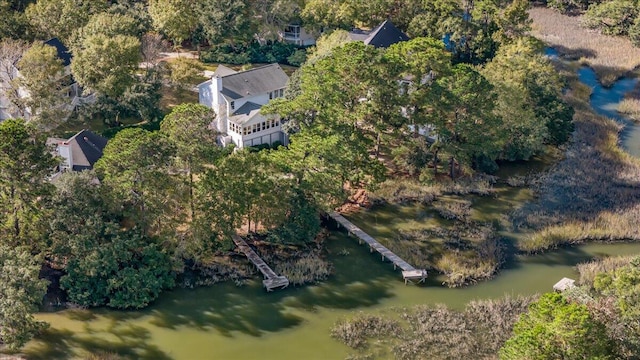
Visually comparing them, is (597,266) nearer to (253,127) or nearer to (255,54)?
(253,127)

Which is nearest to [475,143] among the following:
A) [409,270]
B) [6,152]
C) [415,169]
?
[415,169]

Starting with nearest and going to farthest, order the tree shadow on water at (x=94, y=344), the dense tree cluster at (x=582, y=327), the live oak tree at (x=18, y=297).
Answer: the dense tree cluster at (x=582, y=327), the live oak tree at (x=18, y=297), the tree shadow on water at (x=94, y=344)

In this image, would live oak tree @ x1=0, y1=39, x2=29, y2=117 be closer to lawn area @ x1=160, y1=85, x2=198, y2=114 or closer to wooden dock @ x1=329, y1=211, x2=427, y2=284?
lawn area @ x1=160, y1=85, x2=198, y2=114

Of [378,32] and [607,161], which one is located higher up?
[378,32]

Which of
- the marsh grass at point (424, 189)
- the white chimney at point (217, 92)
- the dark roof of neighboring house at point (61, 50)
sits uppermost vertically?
the dark roof of neighboring house at point (61, 50)

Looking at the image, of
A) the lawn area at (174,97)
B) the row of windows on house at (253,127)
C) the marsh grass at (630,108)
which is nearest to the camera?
the row of windows on house at (253,127)

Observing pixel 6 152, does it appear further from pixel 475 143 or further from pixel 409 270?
pixel 475 143

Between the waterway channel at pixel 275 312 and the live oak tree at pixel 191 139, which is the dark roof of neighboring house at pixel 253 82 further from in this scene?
the waterway channel at pixel 275 312

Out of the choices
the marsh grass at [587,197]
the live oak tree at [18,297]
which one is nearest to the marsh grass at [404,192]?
the marsh grass at [587,197]

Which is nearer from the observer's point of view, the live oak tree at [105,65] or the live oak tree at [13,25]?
the live oak tree at [105,65]
